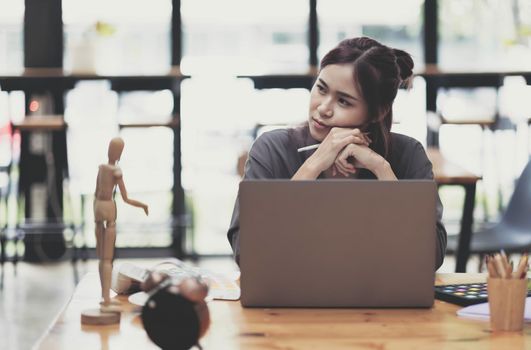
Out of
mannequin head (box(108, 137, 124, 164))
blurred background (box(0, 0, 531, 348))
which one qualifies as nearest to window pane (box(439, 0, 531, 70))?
blurred background (box(0, 0, 531, 348))

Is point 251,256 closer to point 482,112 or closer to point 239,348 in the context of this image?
point 239,348

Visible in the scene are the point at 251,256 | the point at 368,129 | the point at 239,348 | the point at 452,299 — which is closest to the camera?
the point at 239,348

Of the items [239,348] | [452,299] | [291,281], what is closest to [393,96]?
[452,299]

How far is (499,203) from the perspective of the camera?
6.54 meters

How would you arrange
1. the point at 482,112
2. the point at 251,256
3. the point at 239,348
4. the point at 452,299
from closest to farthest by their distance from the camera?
the point at 239,348 → the point at 251,256 → the point at 452,299 → the point at 482,112

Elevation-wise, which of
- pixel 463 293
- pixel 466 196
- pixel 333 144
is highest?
pixel 333 144

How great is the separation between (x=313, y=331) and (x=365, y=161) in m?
0.81

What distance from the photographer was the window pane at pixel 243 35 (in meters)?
6.64

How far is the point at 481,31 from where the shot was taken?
677cm

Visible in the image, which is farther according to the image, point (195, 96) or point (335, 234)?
point (195, 96)

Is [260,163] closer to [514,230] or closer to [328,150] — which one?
[328,150]

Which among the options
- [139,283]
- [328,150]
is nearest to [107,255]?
[139,283]

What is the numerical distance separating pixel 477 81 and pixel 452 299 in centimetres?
523

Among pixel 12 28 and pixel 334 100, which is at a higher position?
pixel 12 28
